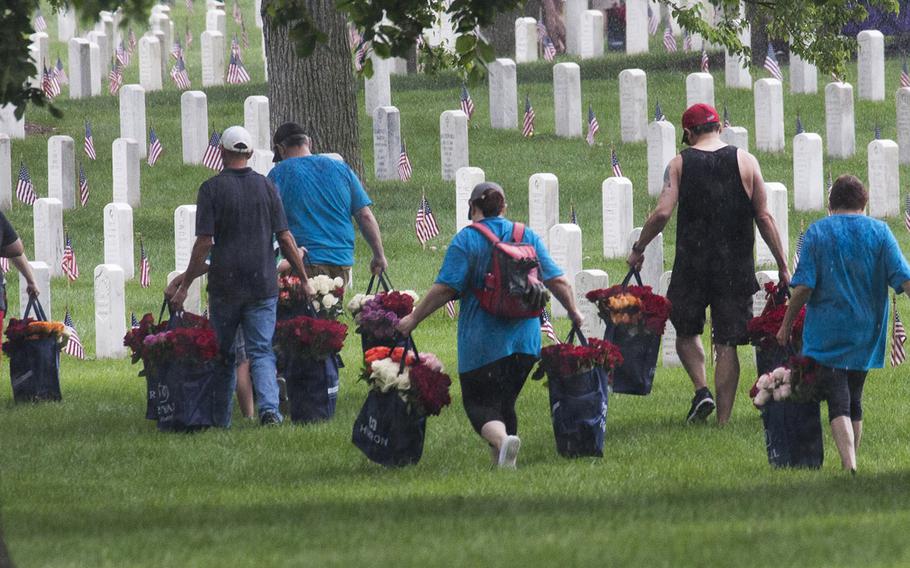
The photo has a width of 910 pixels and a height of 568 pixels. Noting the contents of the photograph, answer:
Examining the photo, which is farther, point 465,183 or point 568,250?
point 465,183

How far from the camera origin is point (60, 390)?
12711 millimetres

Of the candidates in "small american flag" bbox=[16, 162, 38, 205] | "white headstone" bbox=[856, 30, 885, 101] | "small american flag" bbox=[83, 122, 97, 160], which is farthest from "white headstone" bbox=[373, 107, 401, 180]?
"white headstone" bbox=[856, 30, 885, 101]

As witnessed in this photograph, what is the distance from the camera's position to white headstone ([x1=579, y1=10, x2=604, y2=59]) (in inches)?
1221

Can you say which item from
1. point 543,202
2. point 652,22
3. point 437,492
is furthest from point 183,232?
point 652,22

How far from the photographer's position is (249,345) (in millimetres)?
10969

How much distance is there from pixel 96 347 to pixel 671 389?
490 cm

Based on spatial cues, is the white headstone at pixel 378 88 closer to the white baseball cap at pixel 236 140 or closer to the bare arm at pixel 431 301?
the white baseball cap at pixel 236 140

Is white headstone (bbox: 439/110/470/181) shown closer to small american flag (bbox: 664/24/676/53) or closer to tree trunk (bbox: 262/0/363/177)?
tree trunk (bbox: 262/0/363/177)

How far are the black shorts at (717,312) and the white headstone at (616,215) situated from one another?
6.72m

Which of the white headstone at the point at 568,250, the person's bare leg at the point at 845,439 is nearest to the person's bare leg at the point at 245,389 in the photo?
the person's bare leg at the point at 845,439

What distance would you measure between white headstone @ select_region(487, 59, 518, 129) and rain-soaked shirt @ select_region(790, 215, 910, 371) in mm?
15467

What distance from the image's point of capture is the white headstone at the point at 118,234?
17469 millimetres

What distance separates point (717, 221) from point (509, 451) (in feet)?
6.49

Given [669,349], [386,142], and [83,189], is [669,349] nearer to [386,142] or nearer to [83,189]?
[386,142]
